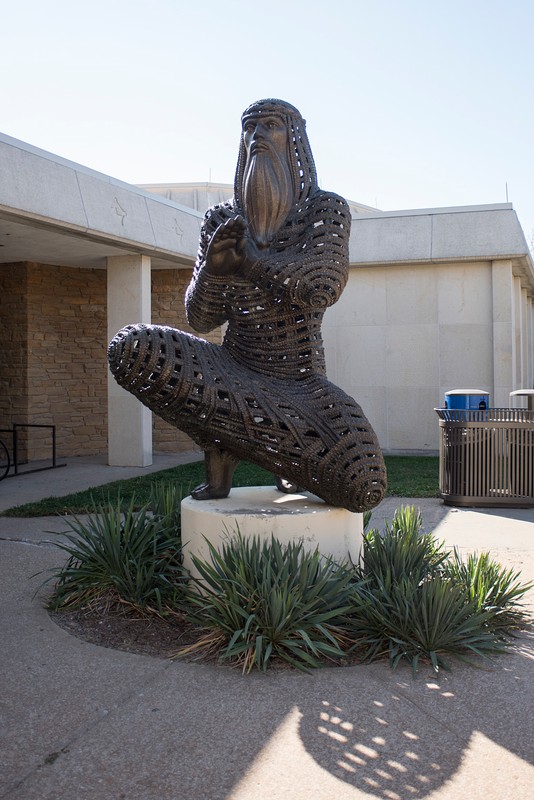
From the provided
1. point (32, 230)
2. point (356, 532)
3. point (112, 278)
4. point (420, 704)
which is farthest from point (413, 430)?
point (420, 704)

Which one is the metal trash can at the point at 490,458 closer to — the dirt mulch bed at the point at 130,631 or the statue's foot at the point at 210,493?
the statue's foot at the point at 210,493

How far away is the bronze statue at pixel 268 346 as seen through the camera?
175 inches

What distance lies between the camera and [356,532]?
478 cm

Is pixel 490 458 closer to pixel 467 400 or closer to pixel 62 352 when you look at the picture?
pixel 467 400

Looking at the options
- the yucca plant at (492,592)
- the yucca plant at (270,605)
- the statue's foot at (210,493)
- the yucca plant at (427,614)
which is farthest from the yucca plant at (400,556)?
the statue's foot at (210,493)

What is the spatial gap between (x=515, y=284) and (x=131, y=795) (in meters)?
14.5

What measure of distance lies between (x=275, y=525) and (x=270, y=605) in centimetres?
63

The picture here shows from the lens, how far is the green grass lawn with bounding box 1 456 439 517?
8641mm

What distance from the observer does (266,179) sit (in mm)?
4840

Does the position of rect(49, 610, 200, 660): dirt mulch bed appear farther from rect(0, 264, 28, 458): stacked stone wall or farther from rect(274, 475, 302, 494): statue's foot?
rect(0, 264, 28, 458): stacked stone wall

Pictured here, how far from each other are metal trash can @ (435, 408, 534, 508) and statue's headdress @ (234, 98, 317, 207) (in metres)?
4.51

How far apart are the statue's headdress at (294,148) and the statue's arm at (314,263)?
0.83 feet

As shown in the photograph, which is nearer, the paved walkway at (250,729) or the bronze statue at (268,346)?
the paved walkway at (250,729)

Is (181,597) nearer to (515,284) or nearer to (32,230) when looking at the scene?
(32,230)
